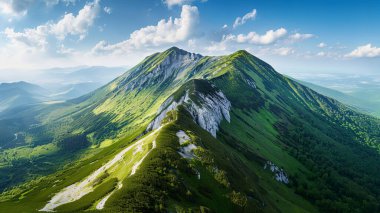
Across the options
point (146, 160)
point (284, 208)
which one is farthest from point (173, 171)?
point (284, 208)

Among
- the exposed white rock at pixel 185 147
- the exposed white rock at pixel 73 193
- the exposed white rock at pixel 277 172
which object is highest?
the exposed white rock at pixel 185 147

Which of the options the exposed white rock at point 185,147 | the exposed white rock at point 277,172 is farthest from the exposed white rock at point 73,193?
the exposed white rock at point 277,172

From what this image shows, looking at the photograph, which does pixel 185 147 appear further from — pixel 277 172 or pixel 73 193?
pixel 277 172

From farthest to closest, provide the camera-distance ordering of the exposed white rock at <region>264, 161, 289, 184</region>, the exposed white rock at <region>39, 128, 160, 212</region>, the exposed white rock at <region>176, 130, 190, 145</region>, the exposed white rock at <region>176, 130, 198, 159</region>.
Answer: the exposed white rock at <region>264, 161, 289, 184</region> → the exposed white rock at <region>176, 130, 190, 145</region> → the exposed white rock at <region>176, 130, 198, 159</region> → the exposed white rock at <region>39, 128, 160, 212</region>

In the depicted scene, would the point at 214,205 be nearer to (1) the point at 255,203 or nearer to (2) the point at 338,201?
(1) the point at 255,203

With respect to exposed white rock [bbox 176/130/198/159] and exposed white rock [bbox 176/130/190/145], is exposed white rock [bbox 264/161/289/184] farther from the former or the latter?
exposed white rock [bbox 176/130/198/159]

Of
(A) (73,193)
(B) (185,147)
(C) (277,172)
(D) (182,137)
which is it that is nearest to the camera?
(B) (185,147)

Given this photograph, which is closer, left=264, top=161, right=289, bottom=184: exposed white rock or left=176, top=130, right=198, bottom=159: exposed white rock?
left=176, top=130, right=198, bottom=159: exposed white rock

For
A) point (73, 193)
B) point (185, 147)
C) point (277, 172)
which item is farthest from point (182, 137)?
point (277, 172)

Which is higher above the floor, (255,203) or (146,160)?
(146,160)

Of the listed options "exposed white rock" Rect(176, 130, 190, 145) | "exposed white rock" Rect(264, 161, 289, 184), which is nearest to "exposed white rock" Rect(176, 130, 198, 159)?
"exposed white rock" Rect(176, 130, 190, 145)

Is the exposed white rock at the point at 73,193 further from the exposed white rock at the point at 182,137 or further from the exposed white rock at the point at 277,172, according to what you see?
the exposed white rock at the point at 277,172
